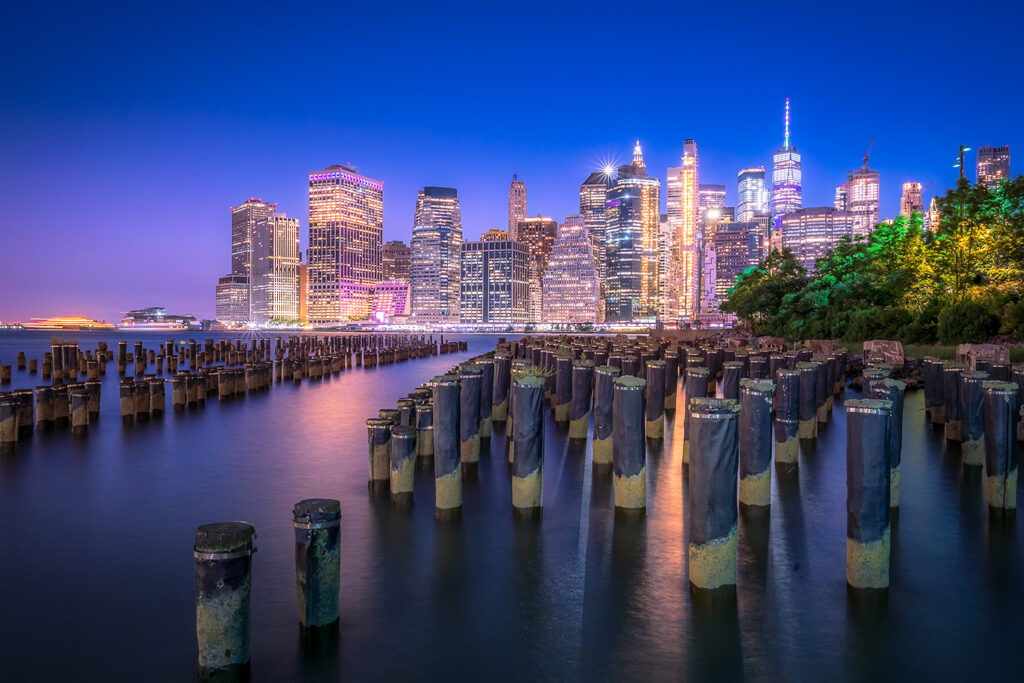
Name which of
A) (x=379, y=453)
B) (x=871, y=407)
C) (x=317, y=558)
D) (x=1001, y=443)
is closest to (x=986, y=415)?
(x=1001, y=443)

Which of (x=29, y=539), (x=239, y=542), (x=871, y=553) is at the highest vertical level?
(x=239, y=542)

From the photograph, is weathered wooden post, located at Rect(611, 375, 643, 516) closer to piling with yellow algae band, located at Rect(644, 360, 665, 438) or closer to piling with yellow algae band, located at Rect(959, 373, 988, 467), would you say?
piling with yellow algae band, located at Rect(644, 360, 665, 438)

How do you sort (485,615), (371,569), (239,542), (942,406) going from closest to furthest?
(239,542), (485,615), (371,569), (942,406)

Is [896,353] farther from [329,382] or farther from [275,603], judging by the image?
[329,382]

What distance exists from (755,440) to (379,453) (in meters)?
5.77

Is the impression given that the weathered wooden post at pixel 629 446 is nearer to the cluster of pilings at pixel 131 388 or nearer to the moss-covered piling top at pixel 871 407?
the moss-covered piling top at pixel 871 407

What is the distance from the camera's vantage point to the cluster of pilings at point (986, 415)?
27.9 ft

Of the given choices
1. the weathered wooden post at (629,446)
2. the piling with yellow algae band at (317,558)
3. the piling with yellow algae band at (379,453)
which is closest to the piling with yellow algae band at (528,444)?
the weathered wooden post at (629,446)

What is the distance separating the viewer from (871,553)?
6.45m

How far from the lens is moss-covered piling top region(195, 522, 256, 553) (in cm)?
472

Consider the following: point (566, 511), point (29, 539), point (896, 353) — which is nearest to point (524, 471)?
point (566, 511)

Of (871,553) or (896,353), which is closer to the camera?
(871,553)

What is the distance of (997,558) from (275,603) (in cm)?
781

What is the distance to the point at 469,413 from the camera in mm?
10906
